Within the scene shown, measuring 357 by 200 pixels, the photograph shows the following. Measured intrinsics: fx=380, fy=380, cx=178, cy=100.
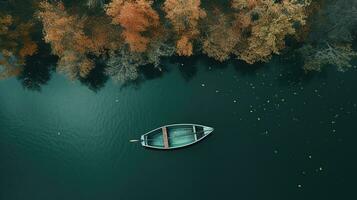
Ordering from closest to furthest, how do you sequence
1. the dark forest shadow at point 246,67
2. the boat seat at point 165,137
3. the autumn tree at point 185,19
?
the autumn tree at point 185,19
the boat seat at point 165,137
the dark forest shadow at point 246,67

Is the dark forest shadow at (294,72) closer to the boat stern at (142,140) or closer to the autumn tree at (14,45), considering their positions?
the boat stern at (142,140)

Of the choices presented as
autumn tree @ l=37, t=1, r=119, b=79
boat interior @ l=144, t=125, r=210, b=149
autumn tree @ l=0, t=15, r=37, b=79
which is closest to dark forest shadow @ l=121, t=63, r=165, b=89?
autumn tree @ l=37, t=1, r=119, b=79

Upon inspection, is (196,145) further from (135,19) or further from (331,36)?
(331,36)

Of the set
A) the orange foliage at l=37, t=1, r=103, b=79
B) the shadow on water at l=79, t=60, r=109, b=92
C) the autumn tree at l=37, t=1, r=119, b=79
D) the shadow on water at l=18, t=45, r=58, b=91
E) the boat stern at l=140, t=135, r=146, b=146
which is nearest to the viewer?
the orange foliage at l=37, t=1, r=103, b=79

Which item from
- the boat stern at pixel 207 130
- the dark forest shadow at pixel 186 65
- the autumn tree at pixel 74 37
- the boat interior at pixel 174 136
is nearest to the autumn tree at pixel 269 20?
the dark forest shadow at pixel 186 65

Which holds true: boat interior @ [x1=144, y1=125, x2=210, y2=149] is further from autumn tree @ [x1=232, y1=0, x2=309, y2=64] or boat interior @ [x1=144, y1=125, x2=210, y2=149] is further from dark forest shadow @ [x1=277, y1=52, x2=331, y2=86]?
dark forest shadow @ [x1=277, y1=52, x2=331, y2=86]

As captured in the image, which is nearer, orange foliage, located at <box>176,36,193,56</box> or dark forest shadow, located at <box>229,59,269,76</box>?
orange foliage, located at <box>176,36,193,56</box>
